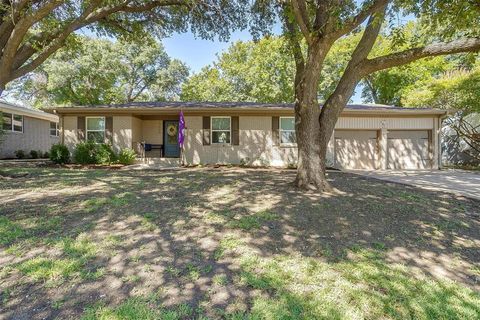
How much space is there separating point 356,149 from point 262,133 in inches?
185

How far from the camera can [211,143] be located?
12.8 m

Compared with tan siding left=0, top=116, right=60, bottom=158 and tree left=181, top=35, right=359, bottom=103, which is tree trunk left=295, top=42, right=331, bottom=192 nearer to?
tan siding left=0, top=116, right=60, bottom=158

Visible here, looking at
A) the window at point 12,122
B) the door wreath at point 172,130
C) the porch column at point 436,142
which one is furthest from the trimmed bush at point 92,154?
the porch column at point 436,142

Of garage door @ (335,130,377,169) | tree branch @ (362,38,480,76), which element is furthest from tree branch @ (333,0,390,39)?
garage door @ (335,130,377,169)

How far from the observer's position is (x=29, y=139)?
16.7 m

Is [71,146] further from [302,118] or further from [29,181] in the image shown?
[302,118]

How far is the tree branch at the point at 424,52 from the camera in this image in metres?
5.05

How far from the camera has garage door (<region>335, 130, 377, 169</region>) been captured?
13.4 m

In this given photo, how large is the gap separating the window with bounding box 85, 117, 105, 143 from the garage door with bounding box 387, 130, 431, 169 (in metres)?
13.5

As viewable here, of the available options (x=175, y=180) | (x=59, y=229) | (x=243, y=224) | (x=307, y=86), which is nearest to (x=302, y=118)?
(x=307, y=86)

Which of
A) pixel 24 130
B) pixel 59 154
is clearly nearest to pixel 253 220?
pixel 59 154

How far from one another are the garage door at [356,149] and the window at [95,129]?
11001mm

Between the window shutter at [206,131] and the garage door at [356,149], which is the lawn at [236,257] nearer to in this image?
the window shutter at [206,131]

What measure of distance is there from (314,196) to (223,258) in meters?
2.86
